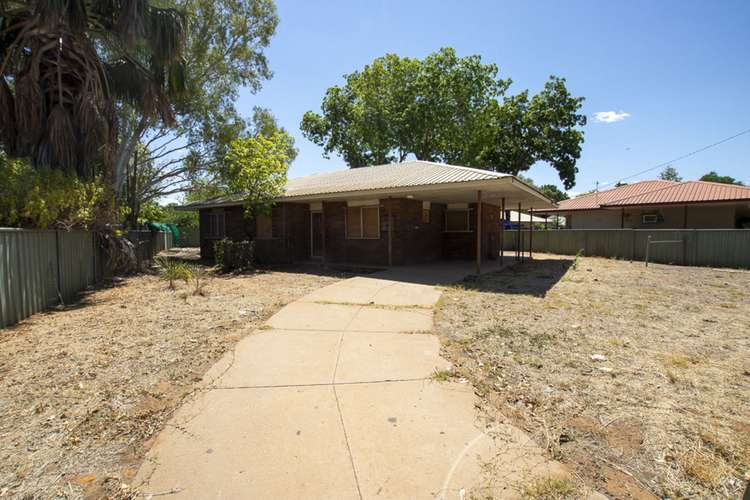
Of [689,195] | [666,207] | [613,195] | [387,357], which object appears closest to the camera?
[387,357]

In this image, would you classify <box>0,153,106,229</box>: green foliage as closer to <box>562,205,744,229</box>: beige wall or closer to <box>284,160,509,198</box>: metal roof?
<box>284,160,509,198</box>: metal roof

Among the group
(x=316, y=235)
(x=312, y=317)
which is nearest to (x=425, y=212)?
(x=316, y=235)

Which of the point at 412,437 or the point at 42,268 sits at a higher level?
the point at 42,268

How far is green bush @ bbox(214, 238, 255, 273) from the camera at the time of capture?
12768mm

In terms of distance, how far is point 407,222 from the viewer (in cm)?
1316

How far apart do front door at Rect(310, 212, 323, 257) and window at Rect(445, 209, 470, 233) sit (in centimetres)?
552

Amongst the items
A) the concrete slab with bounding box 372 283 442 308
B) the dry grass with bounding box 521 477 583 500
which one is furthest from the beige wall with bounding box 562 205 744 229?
the dry grass with bounding box 521 477 583 500

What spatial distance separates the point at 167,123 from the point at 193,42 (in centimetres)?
722

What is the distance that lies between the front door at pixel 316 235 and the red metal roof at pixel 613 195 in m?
16.4

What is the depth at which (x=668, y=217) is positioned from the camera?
21297 mm

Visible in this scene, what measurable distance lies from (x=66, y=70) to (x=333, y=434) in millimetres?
11256

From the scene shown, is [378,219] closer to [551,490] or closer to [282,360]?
[282,360]

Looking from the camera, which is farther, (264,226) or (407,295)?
(264,226)

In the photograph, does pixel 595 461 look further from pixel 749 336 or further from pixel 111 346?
pixel 111 346
